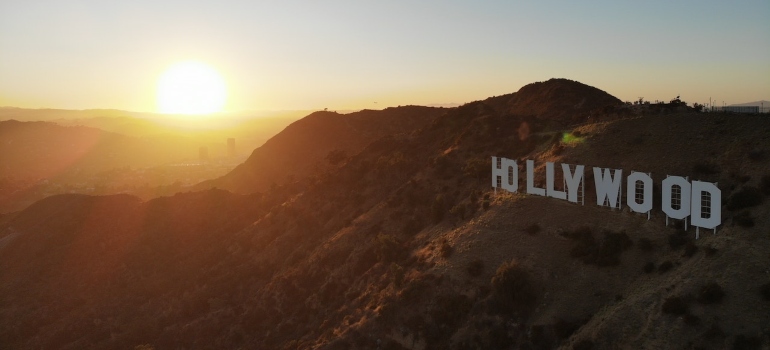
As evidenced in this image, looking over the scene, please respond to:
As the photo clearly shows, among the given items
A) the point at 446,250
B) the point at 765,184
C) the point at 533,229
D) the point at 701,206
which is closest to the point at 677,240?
the point at 701,206

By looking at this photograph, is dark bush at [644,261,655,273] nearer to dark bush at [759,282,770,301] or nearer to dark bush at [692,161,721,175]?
dark bush at [759,282,770,301]

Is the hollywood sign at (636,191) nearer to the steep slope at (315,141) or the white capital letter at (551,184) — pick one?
the white capital letter at (551,184)

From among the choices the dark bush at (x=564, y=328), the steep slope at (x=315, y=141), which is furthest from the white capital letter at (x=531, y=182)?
the steep slope at (x=315, y=141)

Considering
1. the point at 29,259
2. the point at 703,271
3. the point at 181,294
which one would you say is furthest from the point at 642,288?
the point at 29,259

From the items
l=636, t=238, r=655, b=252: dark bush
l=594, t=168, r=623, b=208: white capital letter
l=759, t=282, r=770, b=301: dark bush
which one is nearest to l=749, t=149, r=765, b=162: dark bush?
l=594, t=168, r=623, b=208: white capital letter

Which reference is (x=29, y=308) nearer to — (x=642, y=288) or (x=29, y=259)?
(x=29, y=259)

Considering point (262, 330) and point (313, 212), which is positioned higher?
point (313, 212)

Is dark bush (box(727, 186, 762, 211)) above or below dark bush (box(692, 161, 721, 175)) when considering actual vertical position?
below
